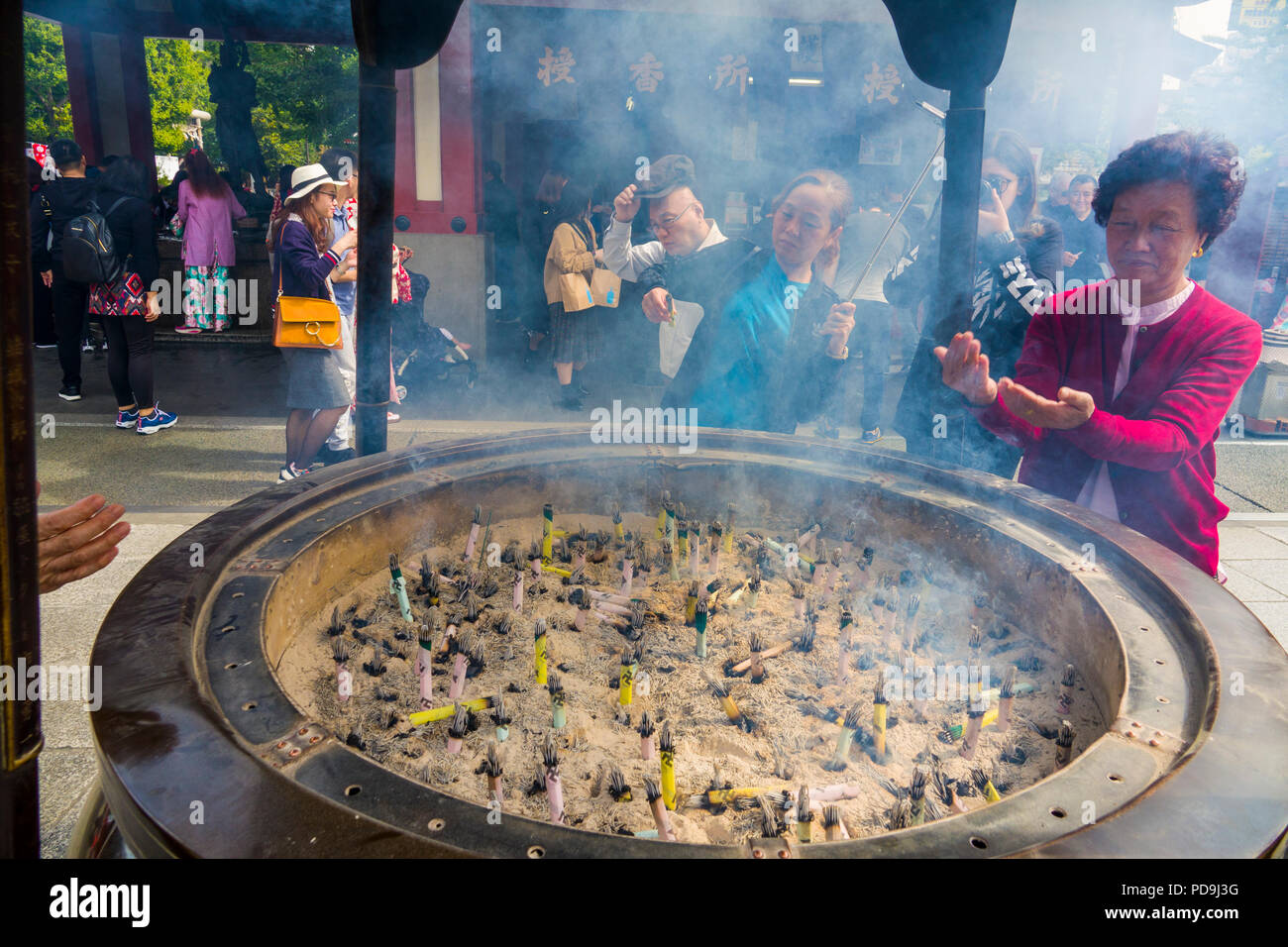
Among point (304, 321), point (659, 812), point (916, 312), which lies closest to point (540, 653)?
point (659, 812)

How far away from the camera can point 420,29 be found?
7.45 ft

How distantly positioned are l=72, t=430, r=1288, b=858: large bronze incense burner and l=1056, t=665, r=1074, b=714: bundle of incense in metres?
0.03

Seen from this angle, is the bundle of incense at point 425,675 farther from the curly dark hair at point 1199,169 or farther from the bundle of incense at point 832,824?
the curly dark hair at point 1199,169

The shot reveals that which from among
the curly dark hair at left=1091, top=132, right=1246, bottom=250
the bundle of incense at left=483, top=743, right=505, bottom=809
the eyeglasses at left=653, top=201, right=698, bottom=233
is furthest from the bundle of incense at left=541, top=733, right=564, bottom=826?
the eyeglasses at left=653, top=201, right=698, bottom=233

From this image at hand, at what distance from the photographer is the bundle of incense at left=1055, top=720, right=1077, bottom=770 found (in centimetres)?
165

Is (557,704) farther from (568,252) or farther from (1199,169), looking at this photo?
(568,252)

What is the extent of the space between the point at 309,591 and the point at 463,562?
56 centimetres

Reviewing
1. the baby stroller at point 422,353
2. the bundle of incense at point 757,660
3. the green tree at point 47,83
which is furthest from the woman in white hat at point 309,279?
the green tree at point 47,83

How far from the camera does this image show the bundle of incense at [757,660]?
202 cm

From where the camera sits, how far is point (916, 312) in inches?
174

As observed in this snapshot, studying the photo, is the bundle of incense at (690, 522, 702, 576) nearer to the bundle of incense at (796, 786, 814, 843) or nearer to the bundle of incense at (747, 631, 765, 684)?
the bundle of incense at (747, 631, 765, 684)

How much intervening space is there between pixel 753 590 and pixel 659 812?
109cm
